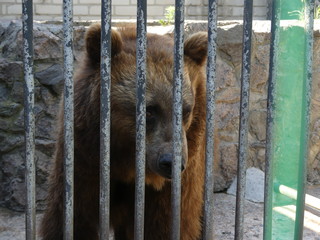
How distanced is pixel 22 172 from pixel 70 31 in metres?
2.75

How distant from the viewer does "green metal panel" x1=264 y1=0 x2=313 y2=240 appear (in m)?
2.28

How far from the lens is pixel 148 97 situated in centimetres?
302

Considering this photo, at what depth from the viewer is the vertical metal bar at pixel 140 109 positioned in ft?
7.00

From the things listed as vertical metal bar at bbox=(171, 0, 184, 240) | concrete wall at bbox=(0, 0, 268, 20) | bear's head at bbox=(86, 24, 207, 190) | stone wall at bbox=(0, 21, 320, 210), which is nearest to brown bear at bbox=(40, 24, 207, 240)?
bear's head at bbox=(86, 24, 207, 190)

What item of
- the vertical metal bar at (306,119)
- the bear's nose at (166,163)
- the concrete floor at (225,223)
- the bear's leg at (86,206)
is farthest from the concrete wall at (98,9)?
the vertical metal bar at (306,119)

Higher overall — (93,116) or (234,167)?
(93,116)

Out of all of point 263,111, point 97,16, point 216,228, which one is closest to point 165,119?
point 216,228

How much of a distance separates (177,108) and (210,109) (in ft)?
0.46

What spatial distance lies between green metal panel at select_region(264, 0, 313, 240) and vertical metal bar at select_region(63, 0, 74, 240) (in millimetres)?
801

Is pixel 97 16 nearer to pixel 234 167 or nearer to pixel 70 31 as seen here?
pixel 234 167

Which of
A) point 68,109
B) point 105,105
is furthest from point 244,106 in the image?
point 68,109

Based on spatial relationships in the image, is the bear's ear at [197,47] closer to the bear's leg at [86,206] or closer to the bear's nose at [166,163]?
the bear's nose at [166,163]

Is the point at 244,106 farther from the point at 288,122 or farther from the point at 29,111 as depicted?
the point at 29,111

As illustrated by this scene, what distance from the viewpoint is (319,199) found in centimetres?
497
